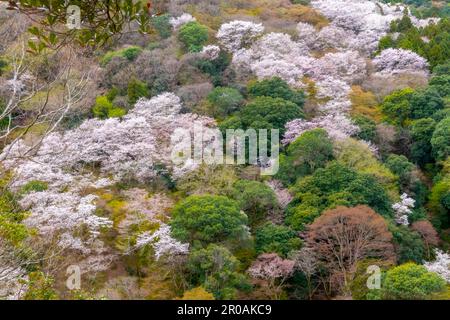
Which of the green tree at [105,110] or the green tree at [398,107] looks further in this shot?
the green tree at [398,107]

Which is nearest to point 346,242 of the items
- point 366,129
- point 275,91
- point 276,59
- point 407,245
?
point 407,245

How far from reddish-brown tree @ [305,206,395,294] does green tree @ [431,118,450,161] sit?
726 centimetres

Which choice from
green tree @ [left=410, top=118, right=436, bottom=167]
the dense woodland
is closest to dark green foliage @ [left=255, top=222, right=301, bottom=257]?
the dense woodland

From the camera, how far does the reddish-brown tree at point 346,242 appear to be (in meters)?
15.5

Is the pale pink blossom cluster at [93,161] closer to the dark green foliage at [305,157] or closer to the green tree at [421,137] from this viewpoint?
the dark green foliage at [305,157]

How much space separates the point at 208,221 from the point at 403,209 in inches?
301

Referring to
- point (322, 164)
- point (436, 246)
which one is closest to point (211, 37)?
point (322, 164)

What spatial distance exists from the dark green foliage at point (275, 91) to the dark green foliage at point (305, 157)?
14.1ft

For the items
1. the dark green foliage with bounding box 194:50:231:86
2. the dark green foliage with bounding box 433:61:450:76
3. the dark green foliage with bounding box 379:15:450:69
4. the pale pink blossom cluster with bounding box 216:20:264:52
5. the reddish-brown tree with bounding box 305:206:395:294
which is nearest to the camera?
the reddish-brown tree with bounding box 305:206:395:294

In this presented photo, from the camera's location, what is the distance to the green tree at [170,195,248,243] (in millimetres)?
15336

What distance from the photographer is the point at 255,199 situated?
1766 centimetres

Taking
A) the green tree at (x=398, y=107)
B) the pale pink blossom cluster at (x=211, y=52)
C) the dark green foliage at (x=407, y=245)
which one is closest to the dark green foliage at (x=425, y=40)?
the green tree at (x=398, y=107)

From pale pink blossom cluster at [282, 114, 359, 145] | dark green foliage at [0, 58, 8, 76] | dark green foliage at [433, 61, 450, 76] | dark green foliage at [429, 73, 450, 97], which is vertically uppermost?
dark green foliage at [0, 58, 8, 76]

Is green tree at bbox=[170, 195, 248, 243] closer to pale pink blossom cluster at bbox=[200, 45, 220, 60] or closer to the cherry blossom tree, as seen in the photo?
the cherry blossom tree
